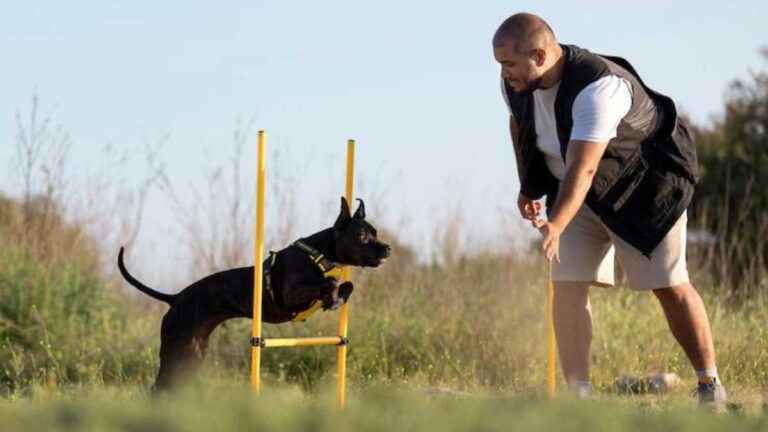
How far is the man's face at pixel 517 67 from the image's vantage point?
5777 millimetres

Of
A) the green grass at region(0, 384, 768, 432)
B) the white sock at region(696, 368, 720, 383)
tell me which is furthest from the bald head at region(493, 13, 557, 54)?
the green grass at region(0, 384, 768, 432)

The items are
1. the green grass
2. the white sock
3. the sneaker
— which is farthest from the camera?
the white sock

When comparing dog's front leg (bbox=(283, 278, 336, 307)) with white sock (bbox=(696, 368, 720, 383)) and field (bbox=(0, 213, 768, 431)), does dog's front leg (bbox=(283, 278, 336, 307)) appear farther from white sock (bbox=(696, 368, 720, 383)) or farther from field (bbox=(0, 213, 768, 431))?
white sock (bbox=(696, 368, 720, 383))

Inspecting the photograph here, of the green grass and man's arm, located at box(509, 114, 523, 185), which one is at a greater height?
man's arm, located at box(509, 114, 523, 185)

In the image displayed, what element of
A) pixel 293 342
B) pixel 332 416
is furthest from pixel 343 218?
pixel 332 416

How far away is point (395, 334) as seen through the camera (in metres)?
8.69

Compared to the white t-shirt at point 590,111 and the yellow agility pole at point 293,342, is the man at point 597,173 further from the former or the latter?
the yellow agility pole at point 293,342

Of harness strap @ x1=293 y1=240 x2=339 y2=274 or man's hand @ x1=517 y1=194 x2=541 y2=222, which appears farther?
man's hand @ x1=517 y1=194 x2=541 y2=222

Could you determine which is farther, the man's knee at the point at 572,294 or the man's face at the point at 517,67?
the man's knee at the point at 572,294

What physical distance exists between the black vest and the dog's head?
3.17ft

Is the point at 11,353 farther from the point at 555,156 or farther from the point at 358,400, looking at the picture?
the point at 358,400

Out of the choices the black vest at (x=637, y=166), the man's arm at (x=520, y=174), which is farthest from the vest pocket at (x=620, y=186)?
the man's arm at (x=520, y=174)

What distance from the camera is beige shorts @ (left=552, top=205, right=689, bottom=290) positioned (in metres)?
6.29

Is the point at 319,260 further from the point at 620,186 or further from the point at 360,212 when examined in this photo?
the point at 620,186
